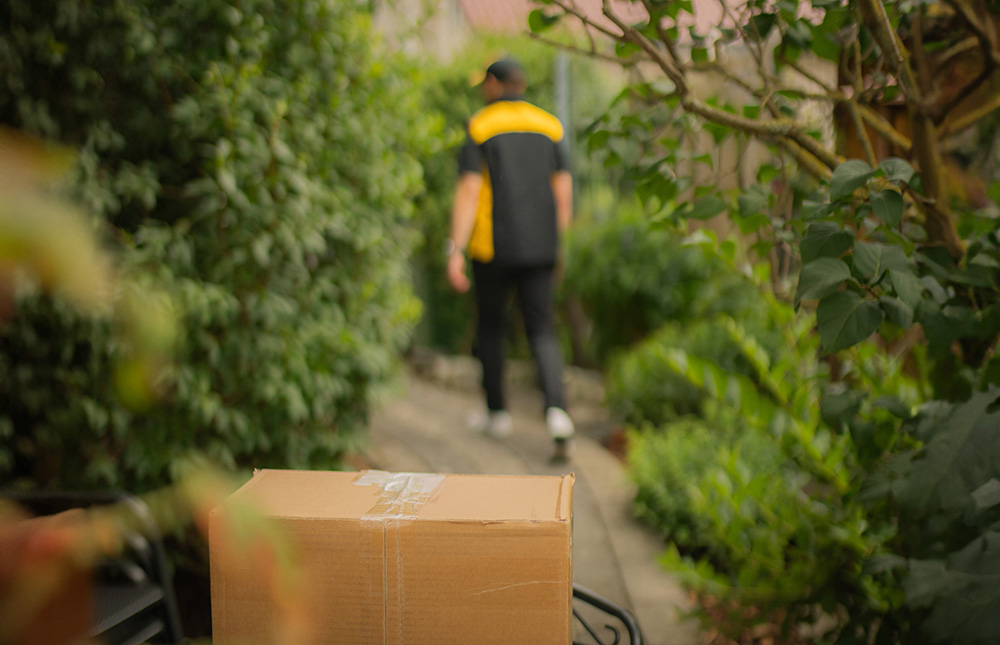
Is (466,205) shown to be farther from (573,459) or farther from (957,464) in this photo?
(957,464)

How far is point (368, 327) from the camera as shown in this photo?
255cm

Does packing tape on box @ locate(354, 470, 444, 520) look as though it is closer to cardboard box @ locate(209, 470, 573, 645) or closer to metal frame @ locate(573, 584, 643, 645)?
cardboard box @ locate(209, 470, 573, 645)

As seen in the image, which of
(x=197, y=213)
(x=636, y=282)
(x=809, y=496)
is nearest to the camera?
(x=809, y=496)

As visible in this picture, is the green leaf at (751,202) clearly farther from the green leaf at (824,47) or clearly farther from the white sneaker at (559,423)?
the white sneaker at (559,423)

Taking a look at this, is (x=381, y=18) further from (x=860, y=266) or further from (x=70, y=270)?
(x=70, y=270)

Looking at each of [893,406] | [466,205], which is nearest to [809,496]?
[893,406]

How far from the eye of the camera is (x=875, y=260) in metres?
0.99

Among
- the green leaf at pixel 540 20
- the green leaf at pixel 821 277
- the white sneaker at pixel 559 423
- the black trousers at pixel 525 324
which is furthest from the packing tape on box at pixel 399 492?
the black trousers at pixel 525 324

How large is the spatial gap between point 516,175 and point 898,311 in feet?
8.63

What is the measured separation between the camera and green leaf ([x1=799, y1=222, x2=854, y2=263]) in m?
1.02

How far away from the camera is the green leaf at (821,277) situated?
0.98m

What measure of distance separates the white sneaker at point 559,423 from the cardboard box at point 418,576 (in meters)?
2.40

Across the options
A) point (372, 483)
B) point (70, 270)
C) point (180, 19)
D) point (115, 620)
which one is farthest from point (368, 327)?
point (70, 270)

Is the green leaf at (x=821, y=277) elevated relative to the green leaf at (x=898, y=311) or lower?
elevated
